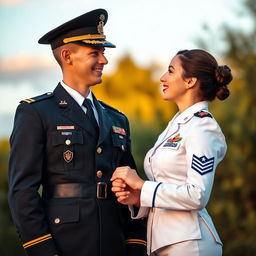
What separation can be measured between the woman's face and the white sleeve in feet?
1.15

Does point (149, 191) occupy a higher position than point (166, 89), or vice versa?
point (166, 89)

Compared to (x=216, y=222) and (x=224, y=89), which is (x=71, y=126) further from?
(x=216, y=222)

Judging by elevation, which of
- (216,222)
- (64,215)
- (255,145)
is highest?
(64,215)

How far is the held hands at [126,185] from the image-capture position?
4.10 metres

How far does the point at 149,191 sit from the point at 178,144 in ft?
1.06

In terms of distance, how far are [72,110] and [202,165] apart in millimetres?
876

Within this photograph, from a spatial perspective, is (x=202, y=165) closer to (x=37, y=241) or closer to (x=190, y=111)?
(x=190, y=111)

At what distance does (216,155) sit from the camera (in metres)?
4.05

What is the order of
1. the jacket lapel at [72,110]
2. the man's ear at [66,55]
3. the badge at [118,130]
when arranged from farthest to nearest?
the badge at [118,130]
the man's ear at [66,55]
the jacket lapel at [72,110]

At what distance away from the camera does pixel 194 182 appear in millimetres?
3969

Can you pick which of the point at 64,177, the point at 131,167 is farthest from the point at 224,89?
the point at 64,177

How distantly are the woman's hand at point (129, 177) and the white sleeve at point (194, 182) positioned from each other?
0.04 metres

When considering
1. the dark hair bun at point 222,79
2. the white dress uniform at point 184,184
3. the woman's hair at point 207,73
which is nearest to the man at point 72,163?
the white dress uniform at point 184,184

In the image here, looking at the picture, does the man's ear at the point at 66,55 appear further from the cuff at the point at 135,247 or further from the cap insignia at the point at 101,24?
the cuff at the point at 135,247
